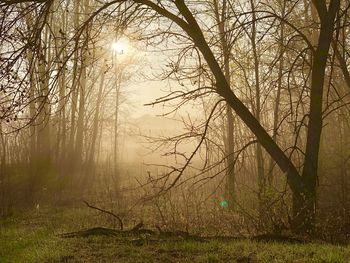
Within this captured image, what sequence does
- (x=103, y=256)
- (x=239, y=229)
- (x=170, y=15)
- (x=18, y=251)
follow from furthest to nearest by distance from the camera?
(x=239, y=229), (x=170, y=15), (x=18, y=251), (x=103, y=256)

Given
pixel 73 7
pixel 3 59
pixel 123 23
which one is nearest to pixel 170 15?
pixel 123 23

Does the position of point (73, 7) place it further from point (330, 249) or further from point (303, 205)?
point (330, 249)

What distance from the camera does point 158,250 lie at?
5.96 metres

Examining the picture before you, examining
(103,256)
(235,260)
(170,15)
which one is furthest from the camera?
(170,15)

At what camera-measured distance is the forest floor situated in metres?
5.40

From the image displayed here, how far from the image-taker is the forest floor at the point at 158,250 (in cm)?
540

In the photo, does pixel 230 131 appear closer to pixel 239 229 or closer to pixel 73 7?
pixel 239 229

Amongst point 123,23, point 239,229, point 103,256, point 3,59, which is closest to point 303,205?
point 239,229

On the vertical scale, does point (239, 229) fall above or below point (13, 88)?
below

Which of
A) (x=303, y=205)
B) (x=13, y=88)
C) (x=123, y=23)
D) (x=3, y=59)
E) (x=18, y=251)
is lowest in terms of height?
(x=18, y=251)

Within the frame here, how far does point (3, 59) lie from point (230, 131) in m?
8.74

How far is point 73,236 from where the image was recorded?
290 inches

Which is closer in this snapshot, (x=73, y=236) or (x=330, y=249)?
(x=330, y=249)

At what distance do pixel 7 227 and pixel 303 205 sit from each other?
672 cm
